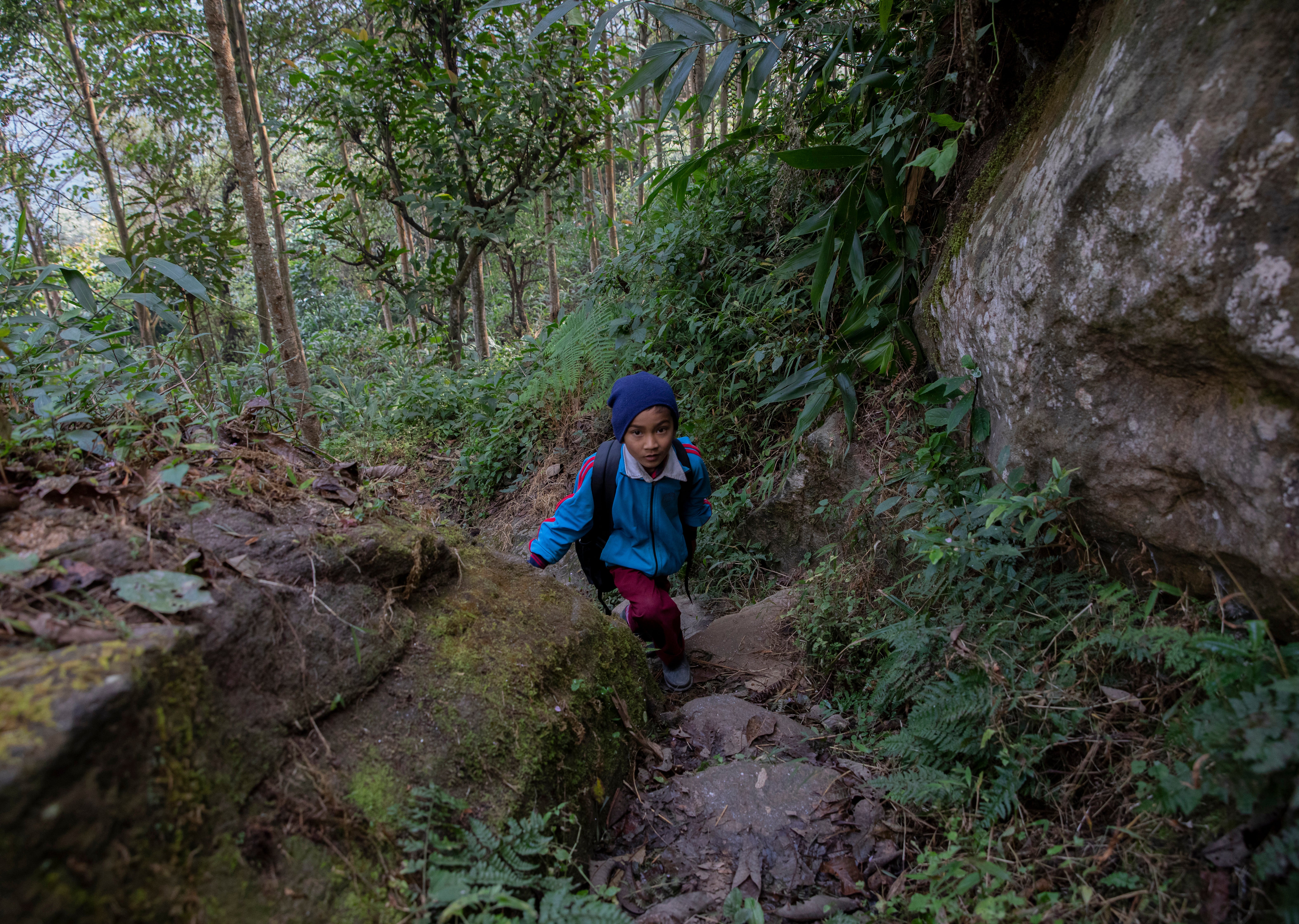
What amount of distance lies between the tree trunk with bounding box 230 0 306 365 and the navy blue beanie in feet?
17.1

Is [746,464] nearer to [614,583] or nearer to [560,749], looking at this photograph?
[614,583]

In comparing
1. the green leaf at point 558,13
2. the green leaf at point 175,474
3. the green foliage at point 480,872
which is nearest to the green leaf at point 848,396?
the green leaf at point 558,13

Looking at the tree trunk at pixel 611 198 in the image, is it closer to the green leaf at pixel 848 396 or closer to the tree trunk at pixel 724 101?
the tree trunk at pixel 724 101

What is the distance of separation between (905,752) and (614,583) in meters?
1.93

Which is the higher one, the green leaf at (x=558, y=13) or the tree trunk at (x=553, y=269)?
the green leaf at (x=558, y=13)

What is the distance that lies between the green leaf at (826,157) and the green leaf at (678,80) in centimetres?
56

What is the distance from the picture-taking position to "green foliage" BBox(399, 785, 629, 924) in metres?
1.73

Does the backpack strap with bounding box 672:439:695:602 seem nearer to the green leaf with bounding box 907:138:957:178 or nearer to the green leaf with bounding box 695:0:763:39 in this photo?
the green leaf with bounding box 907:138:957:178

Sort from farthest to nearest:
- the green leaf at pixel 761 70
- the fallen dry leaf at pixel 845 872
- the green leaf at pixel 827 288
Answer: the green leaf at pixel 827 288
the green leaf at pixel 761 70
the fallen dry leaf at pixel 845 872

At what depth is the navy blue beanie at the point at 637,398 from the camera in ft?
11.6

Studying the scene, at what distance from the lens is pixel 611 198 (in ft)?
45.5

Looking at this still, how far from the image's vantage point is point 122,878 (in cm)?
130

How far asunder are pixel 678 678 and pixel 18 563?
2.96m

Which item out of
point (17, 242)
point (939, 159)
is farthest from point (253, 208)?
point (939, 159)
